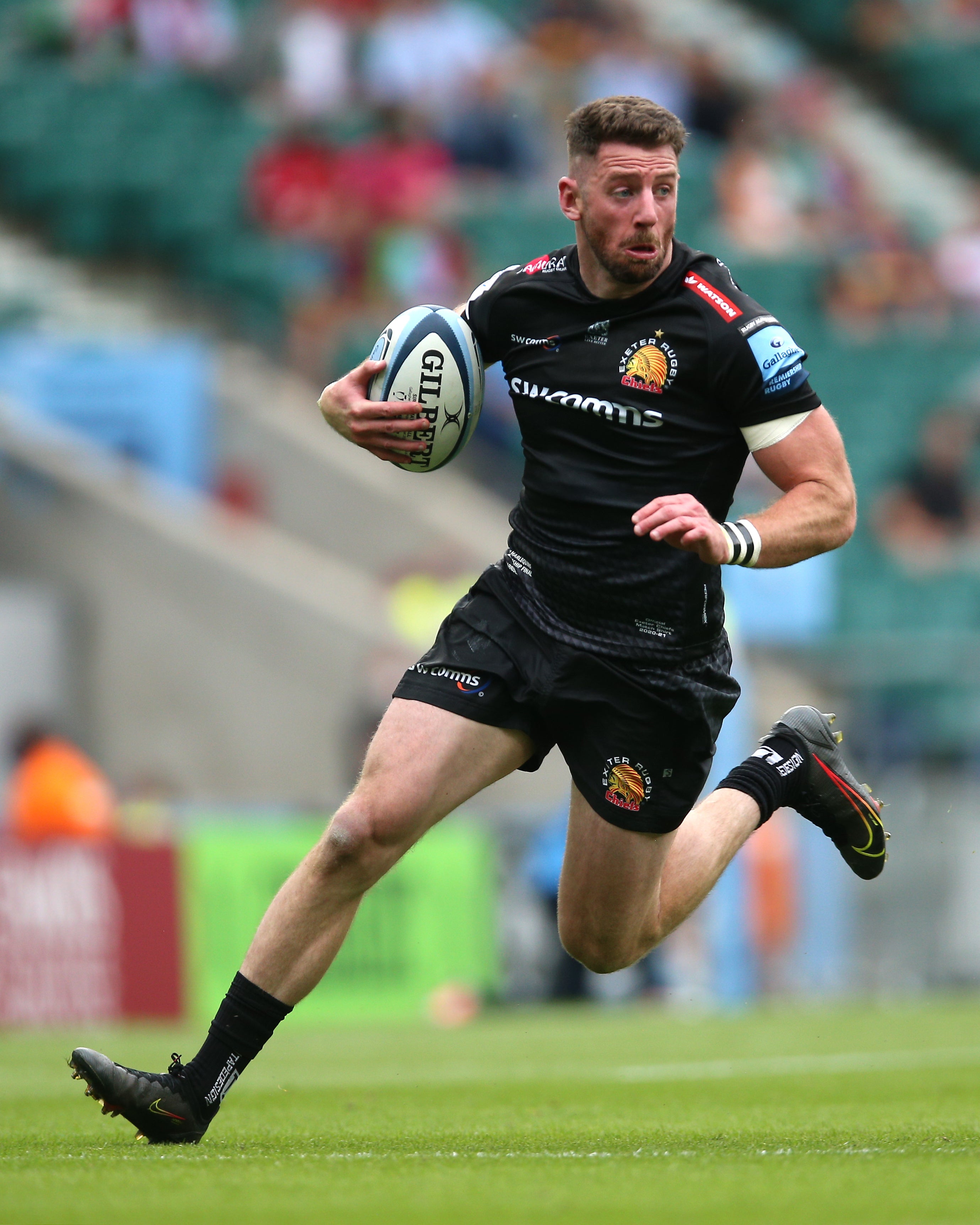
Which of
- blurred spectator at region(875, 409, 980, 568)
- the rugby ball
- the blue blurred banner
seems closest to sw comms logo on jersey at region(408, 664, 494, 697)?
the rugby ball

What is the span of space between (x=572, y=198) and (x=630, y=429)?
0.62 metres

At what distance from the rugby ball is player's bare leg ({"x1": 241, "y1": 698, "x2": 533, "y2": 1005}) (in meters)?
0.78

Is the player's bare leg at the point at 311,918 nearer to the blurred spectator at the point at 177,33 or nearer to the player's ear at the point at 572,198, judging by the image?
the player's ear at the point at 572,198

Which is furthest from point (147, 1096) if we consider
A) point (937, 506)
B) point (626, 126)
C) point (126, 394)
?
point (937, 506)

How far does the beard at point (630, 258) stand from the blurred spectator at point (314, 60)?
1225cm

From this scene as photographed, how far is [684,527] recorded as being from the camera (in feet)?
16.3

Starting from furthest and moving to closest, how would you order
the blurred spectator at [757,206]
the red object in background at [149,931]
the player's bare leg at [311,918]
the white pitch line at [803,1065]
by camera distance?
the blurred spectator at [757,206]
the red object in background at [149,931]
the white pitch line at [803,1065]
the player's bare leg at [311,918]

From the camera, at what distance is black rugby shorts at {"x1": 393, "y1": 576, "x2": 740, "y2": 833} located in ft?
18.4

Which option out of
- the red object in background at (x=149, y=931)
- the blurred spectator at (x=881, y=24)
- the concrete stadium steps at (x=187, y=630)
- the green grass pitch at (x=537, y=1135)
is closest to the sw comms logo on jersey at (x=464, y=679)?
the green grass pitch at (x=537, y=1135)

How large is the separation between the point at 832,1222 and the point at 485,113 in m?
14.5

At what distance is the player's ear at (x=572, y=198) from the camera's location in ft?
18.5

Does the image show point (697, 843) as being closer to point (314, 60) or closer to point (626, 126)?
point (626, 126)

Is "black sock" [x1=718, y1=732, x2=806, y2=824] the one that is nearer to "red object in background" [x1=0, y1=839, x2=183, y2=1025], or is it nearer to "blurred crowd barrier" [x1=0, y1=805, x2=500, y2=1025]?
"blurred crowd barrier" [x1=0, y1=805, x2=500, y2=1025]

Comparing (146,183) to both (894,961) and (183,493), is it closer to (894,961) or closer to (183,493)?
(183,493)
